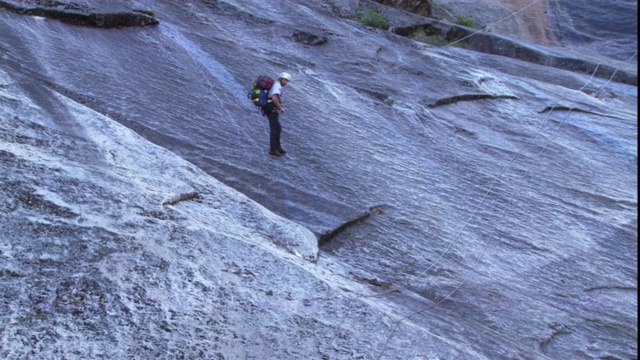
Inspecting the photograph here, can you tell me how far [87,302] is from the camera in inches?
192

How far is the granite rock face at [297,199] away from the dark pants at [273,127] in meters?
0.23

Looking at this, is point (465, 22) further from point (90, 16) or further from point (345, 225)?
point (345, 225)

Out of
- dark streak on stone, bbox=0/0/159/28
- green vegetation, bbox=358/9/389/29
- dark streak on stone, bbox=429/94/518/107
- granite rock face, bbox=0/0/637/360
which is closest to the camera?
granite rock face, bbox=0/0/637/360

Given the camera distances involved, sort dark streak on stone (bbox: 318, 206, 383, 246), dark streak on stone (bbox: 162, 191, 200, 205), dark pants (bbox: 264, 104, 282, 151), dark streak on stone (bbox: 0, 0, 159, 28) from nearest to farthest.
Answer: dark streak on stone (bbox: 162, 191, 200, 205) < dark streak on stone (bbox: 318, 206, 383, 246) < dark pants (bbox: 264, 104, 282, 151) < dark streak on stone (bbox: 0, 0, 159, 28)

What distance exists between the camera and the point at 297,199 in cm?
918

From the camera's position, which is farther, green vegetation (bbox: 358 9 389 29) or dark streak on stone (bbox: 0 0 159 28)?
green vegetation (bbox: 358 9 389 29)

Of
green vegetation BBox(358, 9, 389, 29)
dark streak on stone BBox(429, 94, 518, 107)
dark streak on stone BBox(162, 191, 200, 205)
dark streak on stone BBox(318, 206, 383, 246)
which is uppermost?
green vegetation BBox(358, 9, 389, 29)

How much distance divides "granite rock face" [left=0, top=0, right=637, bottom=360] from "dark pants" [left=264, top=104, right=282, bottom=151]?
0.23 meters

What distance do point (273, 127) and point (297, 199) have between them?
1527 millimetres

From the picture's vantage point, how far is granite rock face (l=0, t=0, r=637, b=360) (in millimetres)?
5262

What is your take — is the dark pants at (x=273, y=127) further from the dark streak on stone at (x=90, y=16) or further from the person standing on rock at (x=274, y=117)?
the dark streak on stone at (x=90, y=16)

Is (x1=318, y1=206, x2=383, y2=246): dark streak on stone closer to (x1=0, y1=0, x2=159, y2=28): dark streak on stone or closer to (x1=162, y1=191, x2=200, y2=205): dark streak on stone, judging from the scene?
(x1=162, y1=191, x2=200, y2=205): dark streak on stone

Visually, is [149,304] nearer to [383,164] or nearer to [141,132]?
[141,132]

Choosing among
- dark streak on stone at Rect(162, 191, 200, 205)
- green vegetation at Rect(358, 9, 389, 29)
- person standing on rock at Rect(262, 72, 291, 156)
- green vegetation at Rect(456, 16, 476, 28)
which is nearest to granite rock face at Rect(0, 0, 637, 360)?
dark streak on stone at Rect(162, 191, 200, 205)
